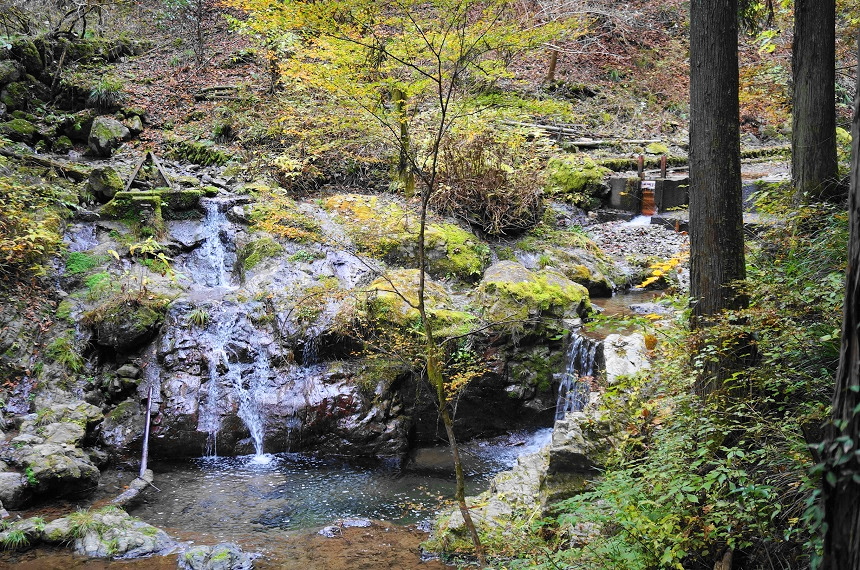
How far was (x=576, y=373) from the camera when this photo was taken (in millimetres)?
8305

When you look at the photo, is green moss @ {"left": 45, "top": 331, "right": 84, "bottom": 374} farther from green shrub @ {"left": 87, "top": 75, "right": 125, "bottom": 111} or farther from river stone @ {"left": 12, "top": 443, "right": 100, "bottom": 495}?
green shrub @ {"left": 87, "top": 75, "right": 125, "bottom": 111}

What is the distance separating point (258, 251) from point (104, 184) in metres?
3.54

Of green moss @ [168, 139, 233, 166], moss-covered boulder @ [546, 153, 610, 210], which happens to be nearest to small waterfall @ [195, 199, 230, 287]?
green moss @ [168, 139, 233, 166]

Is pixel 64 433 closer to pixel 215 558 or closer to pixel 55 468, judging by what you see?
pixel 55 468

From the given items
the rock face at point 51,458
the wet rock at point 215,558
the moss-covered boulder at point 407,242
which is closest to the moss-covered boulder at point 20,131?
the moss-covered boulder at point 407,242

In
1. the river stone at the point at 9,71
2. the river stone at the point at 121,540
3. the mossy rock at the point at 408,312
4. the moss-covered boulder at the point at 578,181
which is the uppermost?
the river stone at the point at 9,71

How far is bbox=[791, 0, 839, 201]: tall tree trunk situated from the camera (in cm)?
582

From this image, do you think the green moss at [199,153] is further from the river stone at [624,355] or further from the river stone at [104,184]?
the river stone at [624,355]

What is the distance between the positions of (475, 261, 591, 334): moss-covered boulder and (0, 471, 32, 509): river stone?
6154 mm

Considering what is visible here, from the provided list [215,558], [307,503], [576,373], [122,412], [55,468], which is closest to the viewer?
[215,558]

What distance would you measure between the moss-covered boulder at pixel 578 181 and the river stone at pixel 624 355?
7359mm

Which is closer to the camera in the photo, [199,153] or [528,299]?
[528,299]

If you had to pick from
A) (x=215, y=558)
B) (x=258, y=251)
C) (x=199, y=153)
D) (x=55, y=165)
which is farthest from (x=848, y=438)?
(x=199, y=153)

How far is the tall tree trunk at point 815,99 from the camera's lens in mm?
5820
